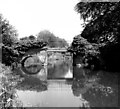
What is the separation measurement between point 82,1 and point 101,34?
282 cm

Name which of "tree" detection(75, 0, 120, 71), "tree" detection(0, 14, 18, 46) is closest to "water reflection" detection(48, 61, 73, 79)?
"tree" detection(0, 14, 18, 46)

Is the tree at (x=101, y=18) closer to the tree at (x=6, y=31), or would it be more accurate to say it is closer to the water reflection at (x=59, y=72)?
the water reflection at (x=59, y=72)

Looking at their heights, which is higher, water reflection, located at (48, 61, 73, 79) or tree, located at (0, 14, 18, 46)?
tree, located at (0, 14, 18, 46)

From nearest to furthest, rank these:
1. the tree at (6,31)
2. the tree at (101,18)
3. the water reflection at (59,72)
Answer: the tree at (101,18), the tree at (6,31), the water reflection at (59,72)

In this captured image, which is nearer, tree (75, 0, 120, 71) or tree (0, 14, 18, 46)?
tree (75, 0, 120, 71)

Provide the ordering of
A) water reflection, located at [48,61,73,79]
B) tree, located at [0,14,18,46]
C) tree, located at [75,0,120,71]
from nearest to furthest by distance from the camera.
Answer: tree, located at [75,0,120,71] < tree, located at [0,14,18,46] < water reflection, located at [48,61,73,79]

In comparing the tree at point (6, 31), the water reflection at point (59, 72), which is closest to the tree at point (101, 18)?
the water reflection at point (59, 72)

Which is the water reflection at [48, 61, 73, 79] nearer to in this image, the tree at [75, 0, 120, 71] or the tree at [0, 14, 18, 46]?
the tree at [0, 14, 18, 46]

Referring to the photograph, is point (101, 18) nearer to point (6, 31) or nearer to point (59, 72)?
point (6, 31)

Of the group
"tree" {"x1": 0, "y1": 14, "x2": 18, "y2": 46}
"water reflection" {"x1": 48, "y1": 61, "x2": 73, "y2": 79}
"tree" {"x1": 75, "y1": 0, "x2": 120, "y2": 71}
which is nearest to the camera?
"tree" {"x1": 75, "y1": 0, "x2": 120, "y2": 71}

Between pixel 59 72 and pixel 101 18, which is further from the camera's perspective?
pixel 59 72

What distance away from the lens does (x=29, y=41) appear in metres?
30.8

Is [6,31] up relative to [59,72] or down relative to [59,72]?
up

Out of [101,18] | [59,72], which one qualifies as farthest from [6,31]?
[101,18]
